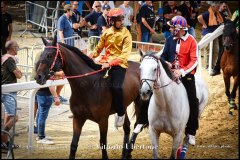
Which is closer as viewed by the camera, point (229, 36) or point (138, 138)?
point (138, 138)

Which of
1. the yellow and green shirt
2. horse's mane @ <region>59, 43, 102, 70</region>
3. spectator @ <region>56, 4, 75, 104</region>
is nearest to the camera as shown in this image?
horse's mane @ <region>59, 43, 102, 70</region>

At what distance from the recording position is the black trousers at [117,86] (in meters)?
10.5

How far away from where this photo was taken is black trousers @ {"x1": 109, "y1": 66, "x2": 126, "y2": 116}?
1045 cm

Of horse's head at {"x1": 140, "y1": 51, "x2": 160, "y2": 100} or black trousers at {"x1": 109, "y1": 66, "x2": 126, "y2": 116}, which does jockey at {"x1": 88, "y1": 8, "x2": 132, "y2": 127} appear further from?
horse's head at {"x1": 140, "y1": 51, "x2": 160, "y2": 100}

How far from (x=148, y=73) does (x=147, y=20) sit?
31.5 ft

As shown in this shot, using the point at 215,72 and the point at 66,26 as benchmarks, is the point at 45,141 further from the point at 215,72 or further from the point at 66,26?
the point at 215,72

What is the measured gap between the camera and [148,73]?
30.0ft

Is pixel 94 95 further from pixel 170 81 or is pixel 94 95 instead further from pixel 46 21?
pixel 46 21

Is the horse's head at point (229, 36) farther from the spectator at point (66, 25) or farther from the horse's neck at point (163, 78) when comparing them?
the horse's neck at point (163, 78)

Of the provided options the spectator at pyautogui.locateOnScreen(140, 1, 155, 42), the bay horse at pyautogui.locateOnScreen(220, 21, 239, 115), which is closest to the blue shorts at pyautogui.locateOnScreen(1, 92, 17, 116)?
the bay horse at pyautogui.locateOnScreen(220, 21, 239, 115)

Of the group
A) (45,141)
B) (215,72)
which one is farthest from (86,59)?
(215,72)

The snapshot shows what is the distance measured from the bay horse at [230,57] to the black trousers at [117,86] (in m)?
4.22

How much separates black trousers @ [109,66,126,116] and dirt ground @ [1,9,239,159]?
3.10ft

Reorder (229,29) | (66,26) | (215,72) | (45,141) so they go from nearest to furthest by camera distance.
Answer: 1. (45,141)
2. (229,29)
3. (215,72)
4. (66,26)
